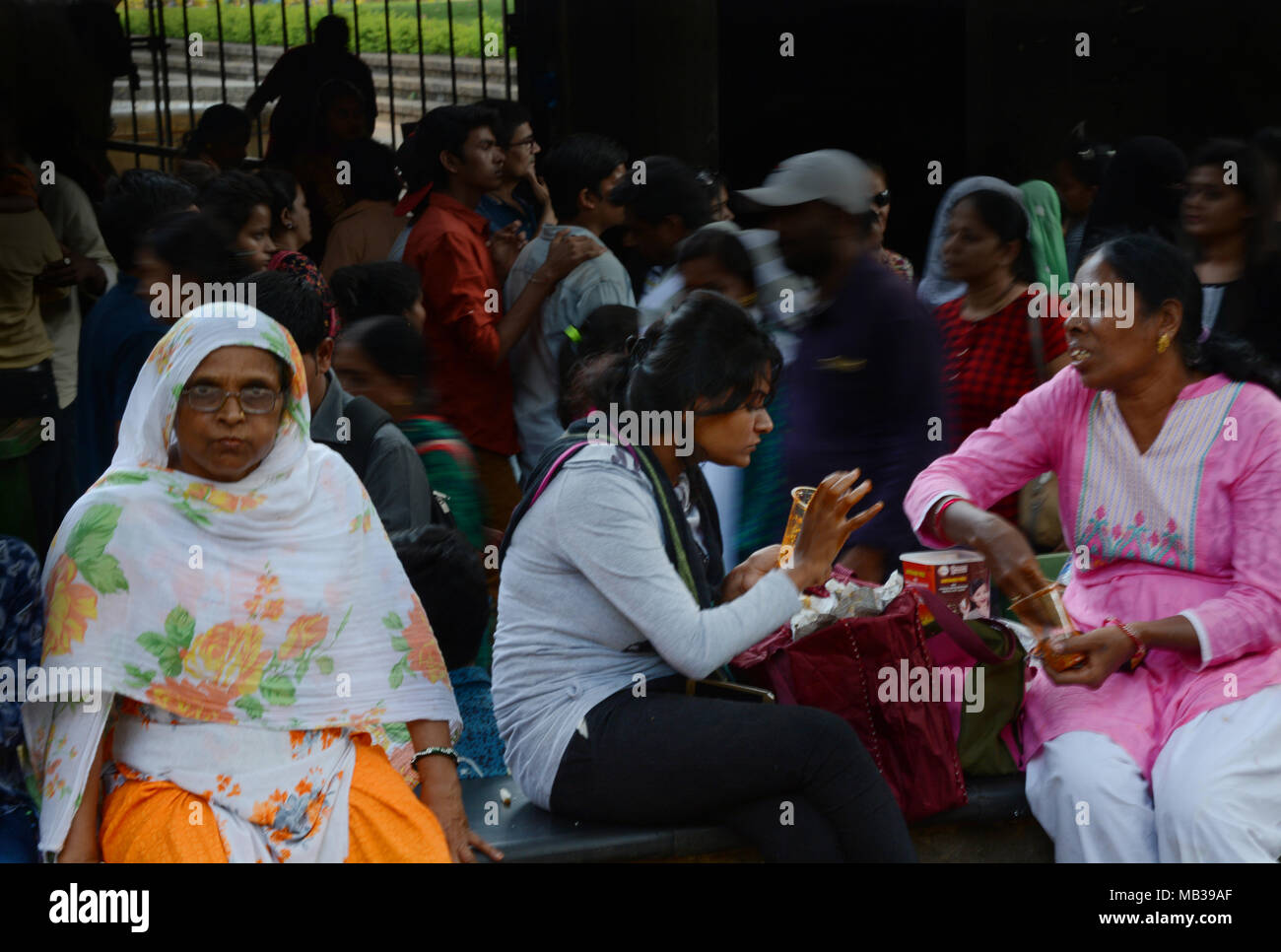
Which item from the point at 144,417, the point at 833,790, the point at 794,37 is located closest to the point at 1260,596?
the point at 833,790

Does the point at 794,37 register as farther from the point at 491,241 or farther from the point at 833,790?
the point at 833,790

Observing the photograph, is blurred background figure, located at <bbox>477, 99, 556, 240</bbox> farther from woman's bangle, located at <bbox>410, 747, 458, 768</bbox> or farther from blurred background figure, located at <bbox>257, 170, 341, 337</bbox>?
woman's bangle, located at <bbox>410, 747, 458, 768</bbox>

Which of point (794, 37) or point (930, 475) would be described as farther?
point (794, 37)

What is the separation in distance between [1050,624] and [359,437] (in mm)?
1627

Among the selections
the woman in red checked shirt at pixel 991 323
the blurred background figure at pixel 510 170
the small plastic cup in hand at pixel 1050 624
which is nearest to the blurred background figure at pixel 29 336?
the blurred background figure at pixel 510 170

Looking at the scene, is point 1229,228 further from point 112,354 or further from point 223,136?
point 223,136

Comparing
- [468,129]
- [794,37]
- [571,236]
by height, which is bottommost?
[571,236]

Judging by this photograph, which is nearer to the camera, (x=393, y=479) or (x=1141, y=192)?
(x=393, y=479)

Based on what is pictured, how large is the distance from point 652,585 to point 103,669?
1.00 m

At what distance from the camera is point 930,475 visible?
3521 millimetres

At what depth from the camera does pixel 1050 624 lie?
10.5 feet

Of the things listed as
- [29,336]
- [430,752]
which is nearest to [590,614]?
[430,752]

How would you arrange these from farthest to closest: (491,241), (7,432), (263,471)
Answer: (491,241) < (7,432) < (263,471)

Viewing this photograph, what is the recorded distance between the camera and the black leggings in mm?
2938
